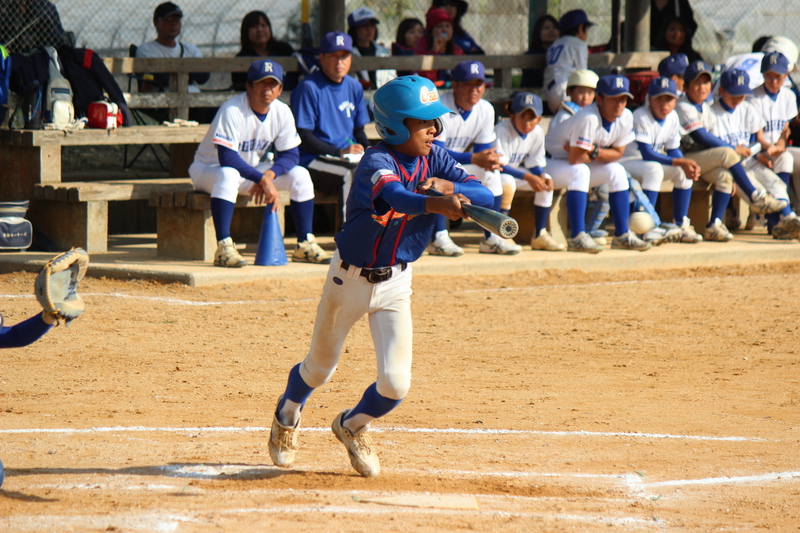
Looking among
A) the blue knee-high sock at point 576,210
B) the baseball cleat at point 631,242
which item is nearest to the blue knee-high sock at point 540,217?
the blue knee-high sock at point 576,210

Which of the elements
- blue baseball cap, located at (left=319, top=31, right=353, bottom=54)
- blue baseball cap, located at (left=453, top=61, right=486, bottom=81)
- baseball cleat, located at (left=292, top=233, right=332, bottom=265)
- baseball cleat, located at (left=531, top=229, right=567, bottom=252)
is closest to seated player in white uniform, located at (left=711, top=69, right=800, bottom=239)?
baseball cleat, located at (left=531, top=229, right=567, bottom=252)

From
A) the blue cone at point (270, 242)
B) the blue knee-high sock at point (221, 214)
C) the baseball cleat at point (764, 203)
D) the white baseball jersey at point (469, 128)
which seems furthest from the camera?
the baseball cleat at point (764, 203)

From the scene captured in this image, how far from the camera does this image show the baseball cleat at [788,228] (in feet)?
34.6

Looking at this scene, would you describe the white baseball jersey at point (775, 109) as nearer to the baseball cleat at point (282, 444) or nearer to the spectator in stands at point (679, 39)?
the spectator in stands at point (679, 39)

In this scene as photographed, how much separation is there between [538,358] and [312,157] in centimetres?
371

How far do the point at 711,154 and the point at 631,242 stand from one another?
151 cm

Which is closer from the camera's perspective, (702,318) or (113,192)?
(702,318)

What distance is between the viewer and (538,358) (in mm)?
6066

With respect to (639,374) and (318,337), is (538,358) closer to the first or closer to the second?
(639,374)

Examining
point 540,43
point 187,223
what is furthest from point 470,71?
point 187,223

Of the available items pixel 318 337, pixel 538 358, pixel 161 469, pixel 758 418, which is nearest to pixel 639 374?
pixel 538 358

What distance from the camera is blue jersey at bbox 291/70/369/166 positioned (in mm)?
8864

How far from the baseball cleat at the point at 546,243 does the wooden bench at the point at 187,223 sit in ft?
8.28

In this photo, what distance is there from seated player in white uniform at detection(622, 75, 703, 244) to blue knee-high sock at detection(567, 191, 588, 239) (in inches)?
29.8
